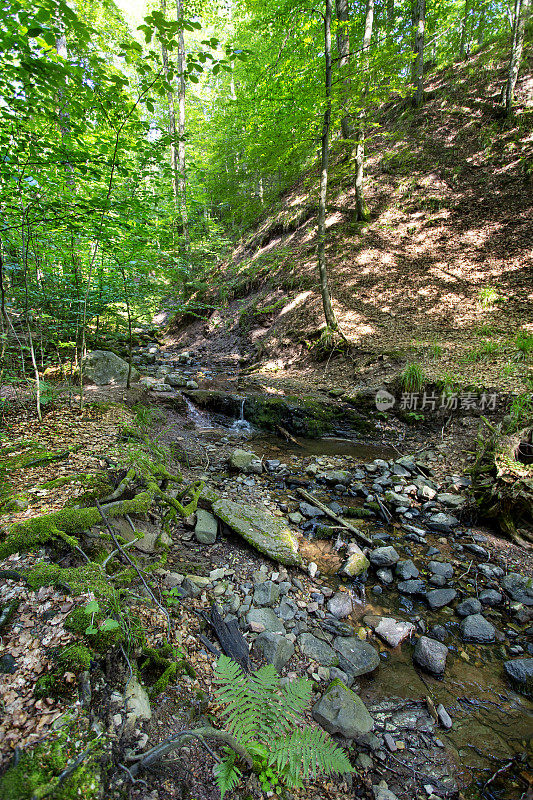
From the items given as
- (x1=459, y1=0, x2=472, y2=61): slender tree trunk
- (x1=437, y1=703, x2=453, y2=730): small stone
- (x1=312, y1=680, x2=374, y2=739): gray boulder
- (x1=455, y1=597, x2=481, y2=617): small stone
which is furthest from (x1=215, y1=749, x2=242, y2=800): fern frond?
(x1=459, y1=0, x2=472, y2=61): slender tree trunk

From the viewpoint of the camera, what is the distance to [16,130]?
3006 mm

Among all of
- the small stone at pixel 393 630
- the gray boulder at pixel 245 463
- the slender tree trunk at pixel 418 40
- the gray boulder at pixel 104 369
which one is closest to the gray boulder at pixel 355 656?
the small stone at pixel 393 630

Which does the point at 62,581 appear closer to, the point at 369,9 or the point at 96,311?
the point at 96,311

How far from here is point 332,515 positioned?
4.57m

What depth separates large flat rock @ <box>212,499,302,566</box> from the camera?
141 inches

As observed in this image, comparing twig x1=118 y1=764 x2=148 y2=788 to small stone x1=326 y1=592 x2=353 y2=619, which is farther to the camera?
small stone x1=326 y1=592 x2=353 y2=619

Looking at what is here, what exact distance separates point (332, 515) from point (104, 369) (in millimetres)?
6255

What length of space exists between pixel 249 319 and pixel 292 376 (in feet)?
15.0

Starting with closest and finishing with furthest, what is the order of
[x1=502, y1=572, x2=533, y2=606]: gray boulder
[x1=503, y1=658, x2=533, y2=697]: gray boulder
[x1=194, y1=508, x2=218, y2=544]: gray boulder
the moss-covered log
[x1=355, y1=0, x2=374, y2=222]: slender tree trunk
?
[x1=503, y1=658, x2=533, y2=697]: gray boulder → [x1=502, y1=572, x2=533, y2=606]: gray boulder → [x1=194, y1=508, x2=218, y2=544]: gray boulder → the moss-covered log → [x1=355, y1=0, x2=374, y2=222]: slender tree trunk

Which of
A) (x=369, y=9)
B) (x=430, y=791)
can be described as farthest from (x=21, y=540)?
(x=369, y=9)

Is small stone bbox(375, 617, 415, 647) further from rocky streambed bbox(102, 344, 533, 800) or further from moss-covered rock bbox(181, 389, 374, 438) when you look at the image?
moss-covered rock bbox(181, 389, 374, 438)

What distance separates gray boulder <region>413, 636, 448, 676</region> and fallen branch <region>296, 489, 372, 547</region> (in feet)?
4.26

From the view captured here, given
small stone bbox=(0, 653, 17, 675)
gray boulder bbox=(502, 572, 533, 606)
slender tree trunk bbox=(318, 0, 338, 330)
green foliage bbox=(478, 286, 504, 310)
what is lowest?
gray boulder bbox=(502, 572, 533, 606)

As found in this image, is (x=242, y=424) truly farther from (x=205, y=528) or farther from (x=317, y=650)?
(x=317, y=650)
